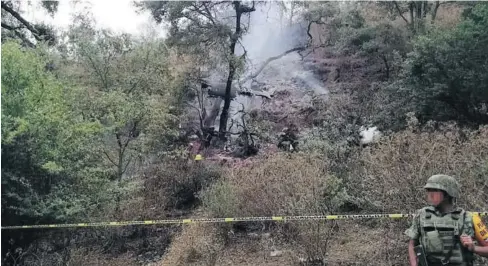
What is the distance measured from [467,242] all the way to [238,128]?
14633mm

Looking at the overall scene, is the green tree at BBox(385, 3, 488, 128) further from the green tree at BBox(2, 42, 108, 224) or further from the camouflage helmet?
the camouflage helmet

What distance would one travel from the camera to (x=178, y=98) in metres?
16.4

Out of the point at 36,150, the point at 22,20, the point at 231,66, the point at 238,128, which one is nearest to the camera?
the point at 36,150

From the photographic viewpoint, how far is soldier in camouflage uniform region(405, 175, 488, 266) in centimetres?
321

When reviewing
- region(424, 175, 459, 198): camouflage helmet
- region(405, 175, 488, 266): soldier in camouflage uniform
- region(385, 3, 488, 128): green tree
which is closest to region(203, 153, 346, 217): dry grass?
region(405, 175, 488, 266): soldier in camouflage uniform

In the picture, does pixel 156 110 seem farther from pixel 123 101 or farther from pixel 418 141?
pixel 418 141

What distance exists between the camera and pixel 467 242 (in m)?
3.09

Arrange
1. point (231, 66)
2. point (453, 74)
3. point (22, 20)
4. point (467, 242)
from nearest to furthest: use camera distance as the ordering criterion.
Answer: point (467, 242) < point (453, 74) < point (22, 20) < point (231, 66)

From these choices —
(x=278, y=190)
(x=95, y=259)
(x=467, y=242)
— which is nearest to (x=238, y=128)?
(x=278, y=190)

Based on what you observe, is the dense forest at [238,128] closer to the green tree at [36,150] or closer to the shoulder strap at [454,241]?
the green tree at [36,150]

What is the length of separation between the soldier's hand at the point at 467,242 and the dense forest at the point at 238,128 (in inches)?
103

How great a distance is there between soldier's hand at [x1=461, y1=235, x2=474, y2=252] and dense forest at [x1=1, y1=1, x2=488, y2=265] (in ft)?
8.62

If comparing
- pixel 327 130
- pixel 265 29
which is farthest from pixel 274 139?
pixel 265 29

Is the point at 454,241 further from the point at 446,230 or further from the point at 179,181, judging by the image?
the point at 179,181
